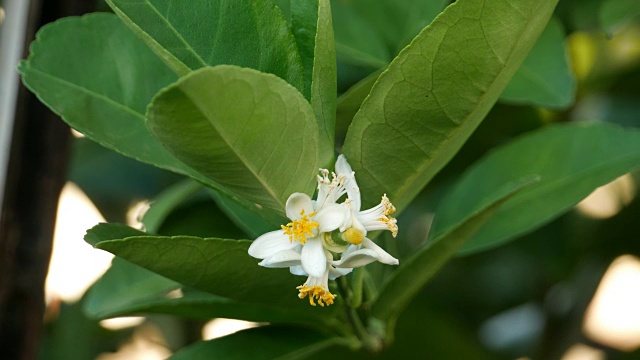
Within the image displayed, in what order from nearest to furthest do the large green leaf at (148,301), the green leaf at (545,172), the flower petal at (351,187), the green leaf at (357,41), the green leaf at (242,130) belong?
1. the green leaf at (242,130)
2. the flower petal at (351,187)
3. the large green leaf at (148,301)
4. the green leaf at (545,172)
5. the green leaf at (357,41)

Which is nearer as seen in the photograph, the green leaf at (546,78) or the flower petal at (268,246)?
the flower petal at (268,246)

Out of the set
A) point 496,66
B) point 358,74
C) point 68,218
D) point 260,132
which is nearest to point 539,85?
point 358,74

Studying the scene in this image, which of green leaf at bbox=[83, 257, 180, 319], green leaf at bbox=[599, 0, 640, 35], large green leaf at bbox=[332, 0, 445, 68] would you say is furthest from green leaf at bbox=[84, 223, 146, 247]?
green leaf at bbox=[599, 0, 640, 35]

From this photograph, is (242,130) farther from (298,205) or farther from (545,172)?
(545,172)

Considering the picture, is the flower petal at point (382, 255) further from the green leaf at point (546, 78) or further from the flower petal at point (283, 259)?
the green leaf at point (546, 78)

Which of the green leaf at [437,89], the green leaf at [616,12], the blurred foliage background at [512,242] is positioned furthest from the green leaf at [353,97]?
the green leaf at [616,12]

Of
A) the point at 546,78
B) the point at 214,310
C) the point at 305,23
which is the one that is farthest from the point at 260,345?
the point at 546,78

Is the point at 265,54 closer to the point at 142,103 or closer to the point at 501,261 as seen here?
the point at 142,103
